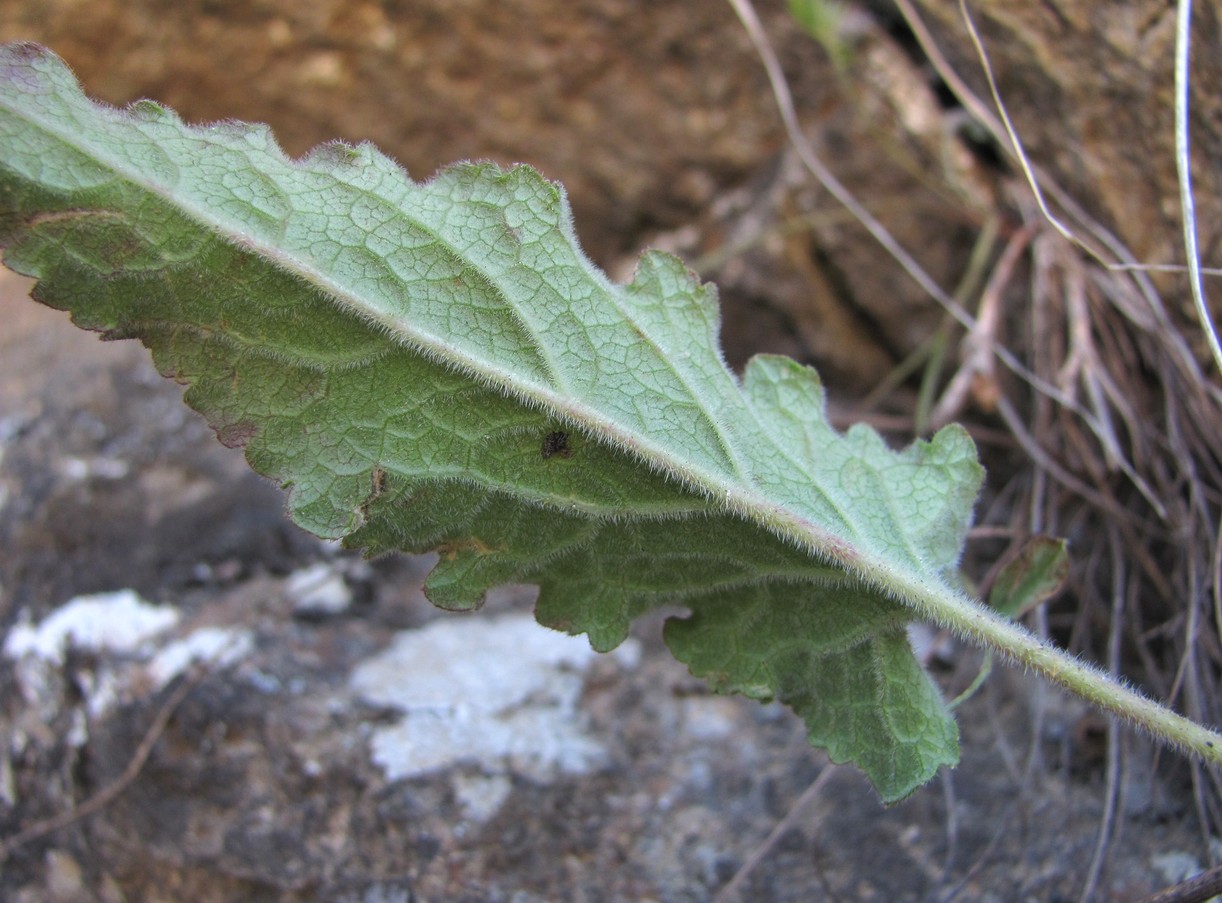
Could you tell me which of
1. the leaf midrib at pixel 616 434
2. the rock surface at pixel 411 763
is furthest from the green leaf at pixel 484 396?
the rock surface at pixel 411 763

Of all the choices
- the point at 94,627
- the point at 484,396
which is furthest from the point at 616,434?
the point at 94,627

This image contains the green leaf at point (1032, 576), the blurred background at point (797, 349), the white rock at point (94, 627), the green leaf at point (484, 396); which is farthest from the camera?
the white rock at point (94, 627)

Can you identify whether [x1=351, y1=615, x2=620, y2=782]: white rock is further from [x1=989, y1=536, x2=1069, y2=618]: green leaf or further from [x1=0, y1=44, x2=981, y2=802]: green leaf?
[x1=989, y1=536, x2=1069, y2=618]: green leaf

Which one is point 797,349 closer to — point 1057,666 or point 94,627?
point 1057,666

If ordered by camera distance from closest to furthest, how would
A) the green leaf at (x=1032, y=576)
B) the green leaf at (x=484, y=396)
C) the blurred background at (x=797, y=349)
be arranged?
the green leaf at (x=484, y=396) → the green leaf at (x=1032, y=576) → the blurred background at (x=797, y=349)

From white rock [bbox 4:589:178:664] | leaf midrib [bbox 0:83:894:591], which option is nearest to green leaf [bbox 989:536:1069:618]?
leaf midrib [bbox 0:83:894:591]

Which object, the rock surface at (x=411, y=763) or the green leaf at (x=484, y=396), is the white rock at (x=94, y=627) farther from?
the green leaf at (x=484, y=396)

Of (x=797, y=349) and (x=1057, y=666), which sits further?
(x=797, y=349)
